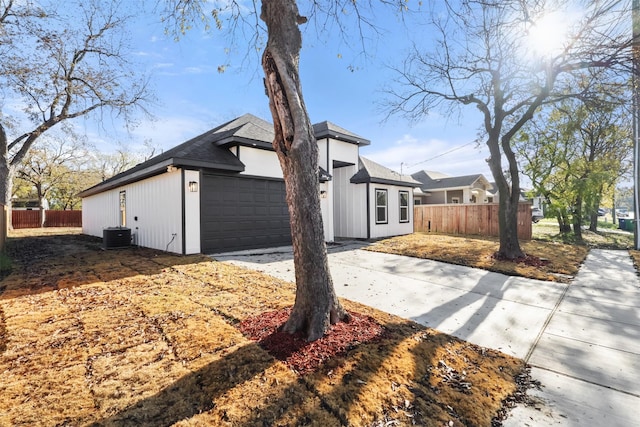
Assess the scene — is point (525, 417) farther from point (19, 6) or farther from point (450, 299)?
point (19, 6)

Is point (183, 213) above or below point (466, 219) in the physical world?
above

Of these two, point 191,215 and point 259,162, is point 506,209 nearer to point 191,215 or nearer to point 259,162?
point 259,162

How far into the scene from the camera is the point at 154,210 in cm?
920

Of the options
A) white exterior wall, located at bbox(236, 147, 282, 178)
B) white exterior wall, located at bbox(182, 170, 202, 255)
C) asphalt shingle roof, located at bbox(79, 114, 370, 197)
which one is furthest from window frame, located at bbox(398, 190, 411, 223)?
white exterior wall, located at bbox(182, 170, 202, 255)

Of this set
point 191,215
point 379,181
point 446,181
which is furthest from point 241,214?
point 446,181

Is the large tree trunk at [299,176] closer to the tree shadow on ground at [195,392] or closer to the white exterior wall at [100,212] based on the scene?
the tree shadow on ground at [195,392]

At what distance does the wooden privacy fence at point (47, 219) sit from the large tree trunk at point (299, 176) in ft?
97.8

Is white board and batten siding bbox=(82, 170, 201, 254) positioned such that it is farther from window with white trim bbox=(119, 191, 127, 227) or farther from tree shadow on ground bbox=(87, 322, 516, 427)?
tree shadow on ground bbox=(87, 322, 516, 427)

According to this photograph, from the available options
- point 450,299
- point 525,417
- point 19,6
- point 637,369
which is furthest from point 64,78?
point 637,369

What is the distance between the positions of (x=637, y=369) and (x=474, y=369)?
157 cm

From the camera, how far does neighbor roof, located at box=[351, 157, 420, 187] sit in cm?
1233

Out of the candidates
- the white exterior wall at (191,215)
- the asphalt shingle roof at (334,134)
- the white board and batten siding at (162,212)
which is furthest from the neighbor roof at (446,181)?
the white board and batten siding at (162,212)

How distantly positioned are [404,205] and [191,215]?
10.4 m

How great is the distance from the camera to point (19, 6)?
10.1m
